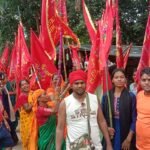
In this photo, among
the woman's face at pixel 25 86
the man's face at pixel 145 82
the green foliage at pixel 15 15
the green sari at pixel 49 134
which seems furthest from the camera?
the green foliage at pixel 15 15

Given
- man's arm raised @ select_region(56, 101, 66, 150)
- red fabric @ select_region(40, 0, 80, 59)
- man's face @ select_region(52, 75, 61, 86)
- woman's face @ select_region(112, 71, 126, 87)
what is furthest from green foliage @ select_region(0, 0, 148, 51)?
man's arm raised @ select_region(56, 101, 66, 150)

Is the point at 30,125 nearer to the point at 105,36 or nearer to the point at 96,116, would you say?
the point at 105,36

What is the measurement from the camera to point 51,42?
26.8ft

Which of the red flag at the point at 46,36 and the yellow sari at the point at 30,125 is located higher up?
the red flag at the point at 46,36

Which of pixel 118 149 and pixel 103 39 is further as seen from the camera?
pixel 103 39

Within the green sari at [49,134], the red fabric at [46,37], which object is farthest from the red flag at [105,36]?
the red fabric at [46,37]

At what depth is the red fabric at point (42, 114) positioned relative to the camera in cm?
617

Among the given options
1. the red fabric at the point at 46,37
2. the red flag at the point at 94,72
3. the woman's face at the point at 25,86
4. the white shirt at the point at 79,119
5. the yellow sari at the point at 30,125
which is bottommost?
the yellow sari at the point at 30,125

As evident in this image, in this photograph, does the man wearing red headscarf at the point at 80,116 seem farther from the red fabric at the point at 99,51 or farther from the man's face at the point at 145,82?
the red fabric at the point at 99,51

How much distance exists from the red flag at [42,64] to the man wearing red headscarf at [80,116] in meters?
3.02

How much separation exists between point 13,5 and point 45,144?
16558 millimetres

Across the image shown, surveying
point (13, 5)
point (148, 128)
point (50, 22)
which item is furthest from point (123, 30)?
point (148, 128)

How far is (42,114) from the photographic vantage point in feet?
20.4

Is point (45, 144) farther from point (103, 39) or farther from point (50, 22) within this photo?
point (50, 22)
